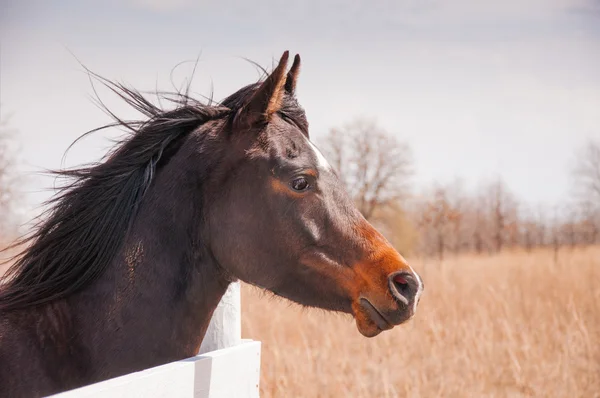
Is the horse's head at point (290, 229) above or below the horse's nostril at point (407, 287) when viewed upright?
above

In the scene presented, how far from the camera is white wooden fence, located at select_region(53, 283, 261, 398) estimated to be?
1.53 m

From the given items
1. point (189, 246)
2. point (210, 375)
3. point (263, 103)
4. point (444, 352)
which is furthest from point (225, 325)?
point (444, 352)

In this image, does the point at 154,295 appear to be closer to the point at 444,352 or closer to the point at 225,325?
the point at 225,325

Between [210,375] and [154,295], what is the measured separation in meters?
0.39

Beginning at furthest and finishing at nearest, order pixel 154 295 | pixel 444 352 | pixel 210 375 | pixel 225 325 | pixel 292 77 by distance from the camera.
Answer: pixel 444 352, pixel 225 325, pixel 292 77, pixel 154 295, pixel 210 375

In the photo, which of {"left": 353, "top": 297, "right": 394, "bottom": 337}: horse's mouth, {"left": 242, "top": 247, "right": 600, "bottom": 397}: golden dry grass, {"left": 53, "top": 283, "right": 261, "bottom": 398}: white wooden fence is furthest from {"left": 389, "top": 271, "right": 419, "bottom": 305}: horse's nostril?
{"left": 242, "top": 247, "right": 600, "bottom": 397}: golden dry grass

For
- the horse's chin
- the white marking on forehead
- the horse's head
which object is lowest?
the horse's chin

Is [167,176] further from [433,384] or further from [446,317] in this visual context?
[446,317]

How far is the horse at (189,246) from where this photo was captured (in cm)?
215

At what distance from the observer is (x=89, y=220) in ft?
7.54

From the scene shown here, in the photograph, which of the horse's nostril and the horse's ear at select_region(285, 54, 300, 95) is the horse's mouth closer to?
the horse's nostril

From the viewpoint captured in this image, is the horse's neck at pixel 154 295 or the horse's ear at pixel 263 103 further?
the horse's ear at pixel 263 103

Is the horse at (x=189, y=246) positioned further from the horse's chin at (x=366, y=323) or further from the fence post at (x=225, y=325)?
the fence post at (x=225, y=325)

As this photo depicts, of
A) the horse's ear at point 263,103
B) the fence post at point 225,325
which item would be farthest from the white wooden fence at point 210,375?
the horse's ear at point 263,103
